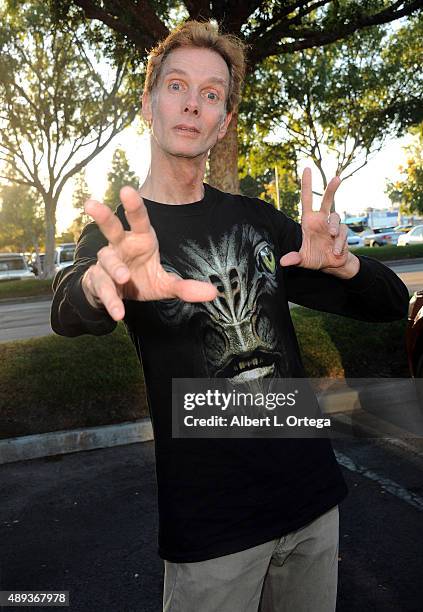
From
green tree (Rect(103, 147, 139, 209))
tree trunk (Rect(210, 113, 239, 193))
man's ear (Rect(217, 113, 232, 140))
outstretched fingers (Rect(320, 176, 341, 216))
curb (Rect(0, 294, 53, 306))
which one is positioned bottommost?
curb (Rect(0, 294, 53, 306))

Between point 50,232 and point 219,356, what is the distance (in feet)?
81.0

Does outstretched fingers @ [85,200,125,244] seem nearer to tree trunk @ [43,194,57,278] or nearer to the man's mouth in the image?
the man's mouth

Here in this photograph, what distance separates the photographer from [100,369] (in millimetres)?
6559

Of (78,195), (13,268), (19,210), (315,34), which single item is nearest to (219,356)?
(315,34)

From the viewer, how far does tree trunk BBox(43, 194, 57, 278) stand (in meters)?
25.5

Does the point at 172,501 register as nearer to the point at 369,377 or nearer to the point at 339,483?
the point at 339,483

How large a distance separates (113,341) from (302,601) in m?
5.67

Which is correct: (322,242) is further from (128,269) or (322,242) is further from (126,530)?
(126,530)

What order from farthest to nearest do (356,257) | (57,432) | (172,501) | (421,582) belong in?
(57,432), (421,582), (356,257), (172,501)

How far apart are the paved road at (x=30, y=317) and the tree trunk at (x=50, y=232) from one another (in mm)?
4607

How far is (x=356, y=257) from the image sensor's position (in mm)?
1915

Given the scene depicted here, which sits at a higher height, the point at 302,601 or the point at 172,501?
the point at 172,501

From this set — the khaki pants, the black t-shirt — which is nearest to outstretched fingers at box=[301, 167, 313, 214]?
the black t-shirt

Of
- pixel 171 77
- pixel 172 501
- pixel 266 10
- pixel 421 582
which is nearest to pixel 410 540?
pixel 421 582
